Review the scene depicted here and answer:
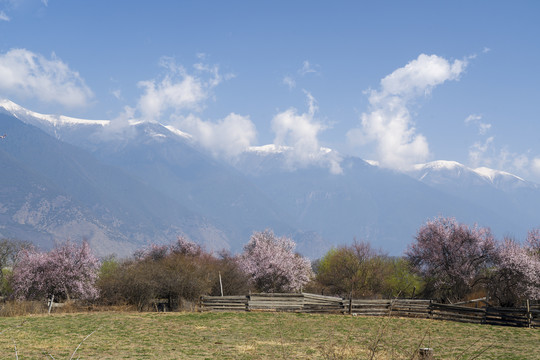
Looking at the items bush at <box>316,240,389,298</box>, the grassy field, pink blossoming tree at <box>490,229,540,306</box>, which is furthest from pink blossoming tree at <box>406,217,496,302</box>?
bush at <box>316,240,389,298</box>

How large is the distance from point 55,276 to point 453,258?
34.5 meters

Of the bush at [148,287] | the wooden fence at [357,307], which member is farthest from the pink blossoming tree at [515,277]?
the bush at [148,287]

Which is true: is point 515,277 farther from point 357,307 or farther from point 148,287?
point 148,287

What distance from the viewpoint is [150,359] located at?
1658 centimetres

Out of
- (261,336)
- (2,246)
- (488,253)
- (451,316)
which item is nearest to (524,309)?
(451,316)

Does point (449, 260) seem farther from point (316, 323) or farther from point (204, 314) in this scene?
point (204, 314)

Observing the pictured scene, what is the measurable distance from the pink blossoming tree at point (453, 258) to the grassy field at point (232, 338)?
1393cm

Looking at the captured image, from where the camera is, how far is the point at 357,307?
3506 cm

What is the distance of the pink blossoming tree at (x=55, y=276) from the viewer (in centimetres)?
4028

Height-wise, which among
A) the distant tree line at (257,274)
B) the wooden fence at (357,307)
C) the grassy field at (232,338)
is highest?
the distant tree line at (257,274)

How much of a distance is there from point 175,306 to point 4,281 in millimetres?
25634

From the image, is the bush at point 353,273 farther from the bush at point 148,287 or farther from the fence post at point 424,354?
the fence post at point 424,354

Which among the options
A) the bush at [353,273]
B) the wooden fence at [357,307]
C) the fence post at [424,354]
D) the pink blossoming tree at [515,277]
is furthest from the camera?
the bush at [353,273]

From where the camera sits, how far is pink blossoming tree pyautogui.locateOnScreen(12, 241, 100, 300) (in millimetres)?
40281
